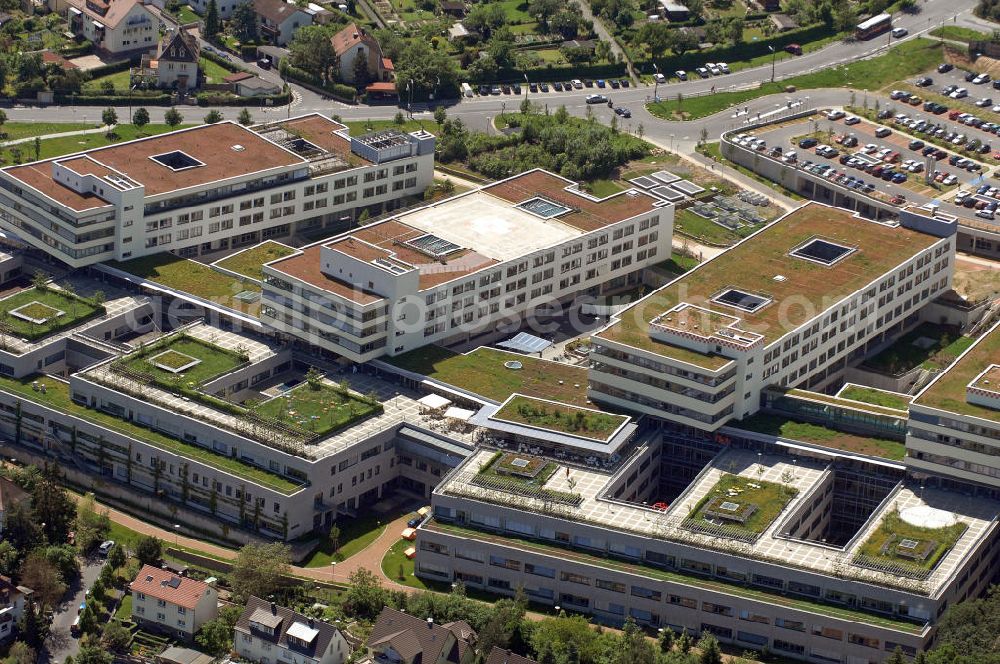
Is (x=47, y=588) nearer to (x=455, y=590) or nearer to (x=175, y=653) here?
(x=175, y=653)

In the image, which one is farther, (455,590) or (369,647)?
(455,590)

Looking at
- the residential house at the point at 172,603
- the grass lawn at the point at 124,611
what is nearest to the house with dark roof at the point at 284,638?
the residential house at the point at 172,603

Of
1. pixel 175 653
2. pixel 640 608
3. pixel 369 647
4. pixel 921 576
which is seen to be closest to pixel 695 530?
pixel 640 608

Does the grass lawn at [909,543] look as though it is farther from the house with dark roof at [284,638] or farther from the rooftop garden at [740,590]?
the house with dark roof at [284,638]

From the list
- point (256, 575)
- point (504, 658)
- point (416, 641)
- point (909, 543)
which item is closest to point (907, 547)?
point (909, 543)

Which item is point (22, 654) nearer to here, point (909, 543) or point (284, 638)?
point (284, 638)
